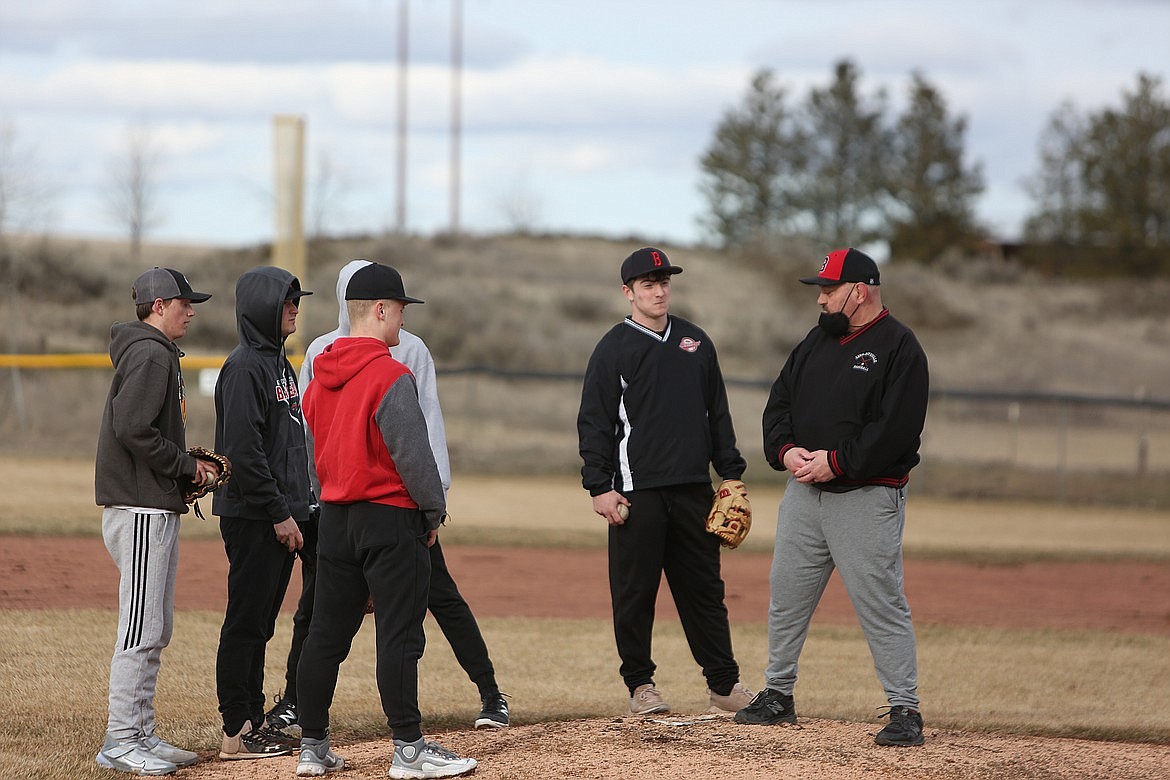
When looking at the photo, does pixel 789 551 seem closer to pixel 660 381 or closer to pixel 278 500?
pixel 660 381

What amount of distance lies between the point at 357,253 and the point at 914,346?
133 feet

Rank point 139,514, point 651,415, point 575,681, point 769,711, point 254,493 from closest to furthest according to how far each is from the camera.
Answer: point 139,514 → point 254,493 → point 769,711 → point 651,415 → point 575,681

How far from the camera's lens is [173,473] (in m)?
4.97

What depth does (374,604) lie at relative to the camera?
16.0ft

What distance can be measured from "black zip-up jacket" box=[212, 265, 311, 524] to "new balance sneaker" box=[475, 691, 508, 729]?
1261 mm

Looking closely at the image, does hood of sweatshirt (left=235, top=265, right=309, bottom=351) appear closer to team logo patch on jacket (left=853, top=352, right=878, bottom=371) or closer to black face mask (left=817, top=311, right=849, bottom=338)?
black face mask (left=817, top=311, right=849, bottom=338)

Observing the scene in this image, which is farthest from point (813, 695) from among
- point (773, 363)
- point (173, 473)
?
point (773, 363)

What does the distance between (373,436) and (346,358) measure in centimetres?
32

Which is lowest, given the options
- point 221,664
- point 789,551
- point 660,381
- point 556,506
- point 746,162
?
point 556,506

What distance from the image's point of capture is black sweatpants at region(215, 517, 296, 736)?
17.3 ft

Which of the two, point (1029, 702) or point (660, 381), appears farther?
point (1029, 702)

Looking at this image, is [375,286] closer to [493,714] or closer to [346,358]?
[346,358]

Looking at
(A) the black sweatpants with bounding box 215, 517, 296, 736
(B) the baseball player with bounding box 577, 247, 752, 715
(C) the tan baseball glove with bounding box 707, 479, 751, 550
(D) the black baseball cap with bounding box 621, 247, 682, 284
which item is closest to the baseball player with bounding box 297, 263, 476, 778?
(A) the black sweatpants with bounding box 215, 517, 296, 736

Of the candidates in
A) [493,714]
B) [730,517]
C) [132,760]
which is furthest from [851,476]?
[132,760]
